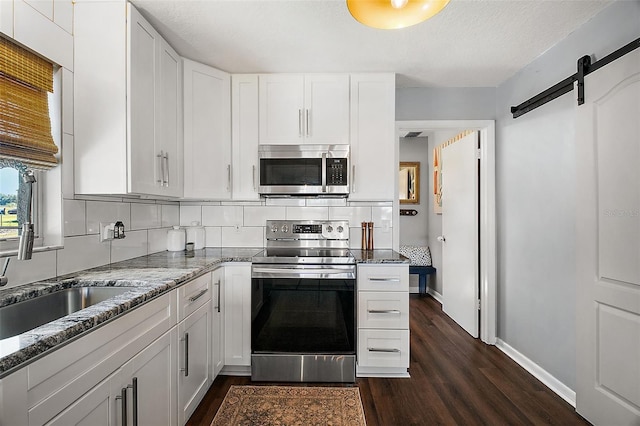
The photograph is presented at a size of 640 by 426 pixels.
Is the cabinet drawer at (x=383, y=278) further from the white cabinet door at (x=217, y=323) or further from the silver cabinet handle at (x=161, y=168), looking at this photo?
the silver cabinet handle at (x=161, y=168)

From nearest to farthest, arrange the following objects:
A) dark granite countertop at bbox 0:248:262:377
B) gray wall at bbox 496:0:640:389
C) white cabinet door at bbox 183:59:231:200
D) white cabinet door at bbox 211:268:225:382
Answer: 1. dark granite countertop at bbox 0:248:262:377
2. gray wall at bbox 496:0:640:389
3. white cabinet door at bbox 211:268:225:382
4. white cabinet door at bbox 183:59:231:200

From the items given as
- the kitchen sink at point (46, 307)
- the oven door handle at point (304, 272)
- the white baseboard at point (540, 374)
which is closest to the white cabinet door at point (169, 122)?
the kitchen sink at point (46, 307)

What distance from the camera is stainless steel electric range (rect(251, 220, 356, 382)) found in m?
2.22

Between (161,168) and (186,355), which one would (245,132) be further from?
(186,355)

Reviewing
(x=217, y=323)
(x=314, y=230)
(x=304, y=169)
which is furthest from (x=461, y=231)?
(x=217, y=323)

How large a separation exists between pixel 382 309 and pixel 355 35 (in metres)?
1.88

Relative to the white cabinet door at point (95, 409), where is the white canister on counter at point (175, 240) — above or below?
above

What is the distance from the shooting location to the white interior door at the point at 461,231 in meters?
3.03

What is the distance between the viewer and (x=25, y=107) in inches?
55.4

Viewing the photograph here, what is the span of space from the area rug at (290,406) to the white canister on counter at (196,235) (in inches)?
46.2

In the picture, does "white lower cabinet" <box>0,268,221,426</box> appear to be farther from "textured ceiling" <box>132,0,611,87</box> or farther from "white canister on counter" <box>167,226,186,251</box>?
"textured ceiling" <box>132,0,611,87</box>

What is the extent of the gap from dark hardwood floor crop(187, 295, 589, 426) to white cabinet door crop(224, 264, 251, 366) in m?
0.19

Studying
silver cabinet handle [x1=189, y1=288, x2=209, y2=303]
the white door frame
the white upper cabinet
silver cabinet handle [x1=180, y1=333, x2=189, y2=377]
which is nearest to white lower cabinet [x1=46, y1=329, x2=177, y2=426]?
silver cabinet handle [x1=180, y1=333, x2=189, y2=377]

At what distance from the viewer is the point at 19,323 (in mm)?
1272
